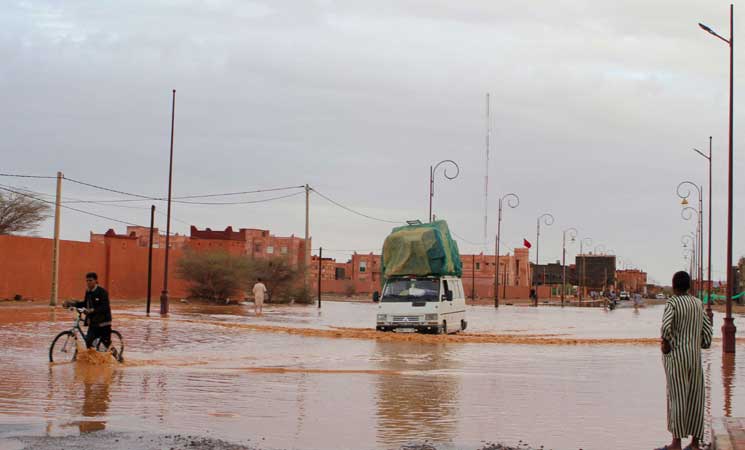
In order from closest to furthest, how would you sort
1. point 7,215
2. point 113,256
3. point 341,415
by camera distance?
point 341,415, point 113,256, point 7,215

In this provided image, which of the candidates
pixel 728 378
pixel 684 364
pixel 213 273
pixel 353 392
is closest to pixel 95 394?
pixel 353 392

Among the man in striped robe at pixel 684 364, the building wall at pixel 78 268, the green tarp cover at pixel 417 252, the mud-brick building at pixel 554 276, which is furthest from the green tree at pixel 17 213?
the mud-brick building at pixel 554 276

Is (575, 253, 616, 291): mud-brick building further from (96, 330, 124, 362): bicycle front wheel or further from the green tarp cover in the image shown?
(96, 330, 124, 362): bicycle front wheel

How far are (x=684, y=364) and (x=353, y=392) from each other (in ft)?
21.2

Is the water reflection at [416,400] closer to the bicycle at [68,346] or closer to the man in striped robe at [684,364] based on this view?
the man in striped robe at [684,364]

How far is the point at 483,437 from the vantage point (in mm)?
11055

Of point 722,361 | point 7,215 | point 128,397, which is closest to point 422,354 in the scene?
point 722,361

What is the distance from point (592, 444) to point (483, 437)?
119 centimetres

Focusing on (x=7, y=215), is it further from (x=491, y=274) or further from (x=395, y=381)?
(x=491, y=274)

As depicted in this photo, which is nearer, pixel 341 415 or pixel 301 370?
pixel 341 415

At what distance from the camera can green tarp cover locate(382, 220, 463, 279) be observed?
3189cm

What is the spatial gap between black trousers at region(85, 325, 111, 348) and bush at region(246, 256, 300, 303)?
51611mm

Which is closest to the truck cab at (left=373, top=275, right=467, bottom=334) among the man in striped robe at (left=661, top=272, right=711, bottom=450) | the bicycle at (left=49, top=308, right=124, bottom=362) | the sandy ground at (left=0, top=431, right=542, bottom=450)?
the bicycle at (left=49, top=308, right=124, bottom=362)

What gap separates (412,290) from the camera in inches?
1239
